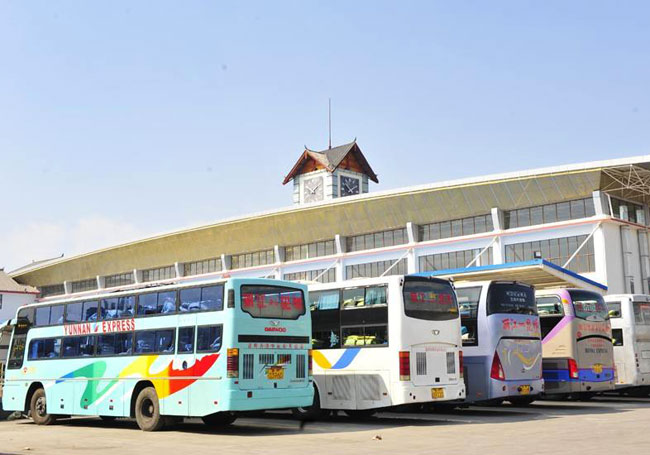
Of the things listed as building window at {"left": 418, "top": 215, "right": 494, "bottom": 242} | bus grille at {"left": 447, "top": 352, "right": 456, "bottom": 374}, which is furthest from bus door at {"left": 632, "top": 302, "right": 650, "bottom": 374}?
building window at {"left": 418, "top": 215, "right": 494, "bottom": 242}

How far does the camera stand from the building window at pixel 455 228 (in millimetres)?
46656

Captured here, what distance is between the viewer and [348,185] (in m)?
81.2

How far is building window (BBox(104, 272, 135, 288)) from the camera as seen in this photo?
7138 centimetres

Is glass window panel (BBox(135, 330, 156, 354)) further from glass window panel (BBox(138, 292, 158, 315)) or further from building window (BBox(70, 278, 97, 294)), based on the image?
building window (BBox(70, 278, 97, 294))

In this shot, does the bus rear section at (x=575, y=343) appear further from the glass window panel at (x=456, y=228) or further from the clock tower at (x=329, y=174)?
the clock tower at (x=329, y=174)

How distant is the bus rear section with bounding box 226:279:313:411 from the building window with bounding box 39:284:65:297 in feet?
222

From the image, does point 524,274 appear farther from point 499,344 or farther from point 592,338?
Result: point 499,344

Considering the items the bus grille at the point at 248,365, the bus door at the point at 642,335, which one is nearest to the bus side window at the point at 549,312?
the bus door at the point at 642,335

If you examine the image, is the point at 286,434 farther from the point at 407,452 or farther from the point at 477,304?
the point at 477,304

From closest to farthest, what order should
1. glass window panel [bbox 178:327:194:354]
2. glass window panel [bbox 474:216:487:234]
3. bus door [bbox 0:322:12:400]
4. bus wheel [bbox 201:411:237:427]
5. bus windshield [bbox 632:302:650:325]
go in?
glass window panel [bbox 178:327:194:354]
bus wheel [bbox 201:411:237:427]
bus door [bbox 0:322:12:400]
bus windshield [bbox 632:302:650:325]
glass window panel [bbox 474:216:487:234]

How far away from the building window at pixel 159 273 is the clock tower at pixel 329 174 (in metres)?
17.4

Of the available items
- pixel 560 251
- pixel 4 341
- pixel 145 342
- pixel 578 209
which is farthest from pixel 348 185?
pixel 145 342

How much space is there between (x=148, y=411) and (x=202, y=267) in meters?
48.9

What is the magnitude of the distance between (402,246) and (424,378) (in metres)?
33.8
